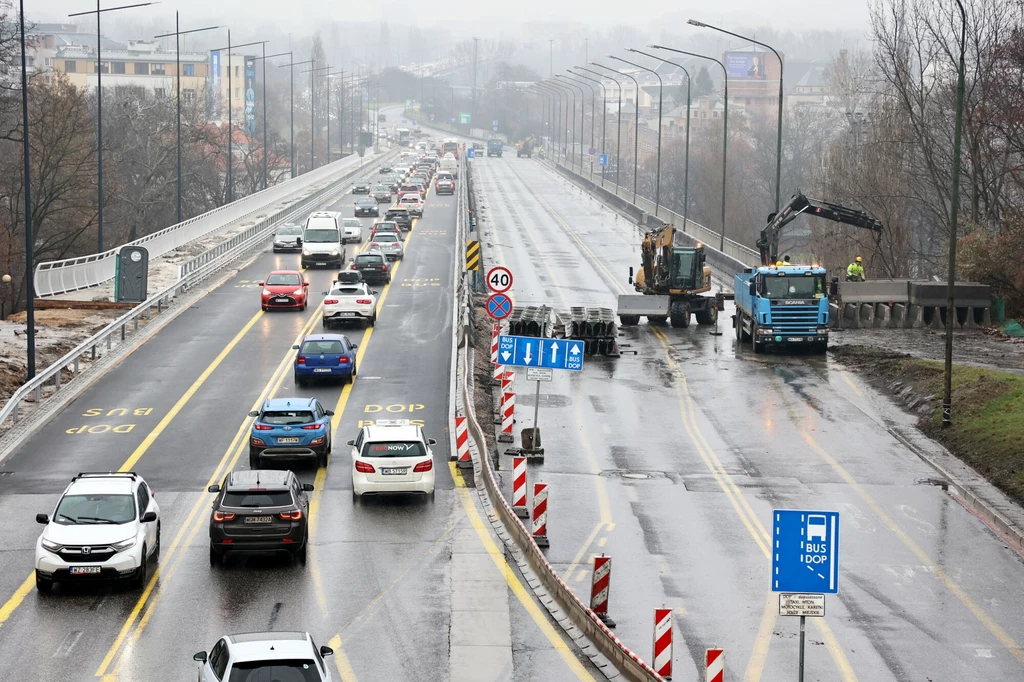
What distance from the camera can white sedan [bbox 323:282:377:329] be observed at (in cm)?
4653

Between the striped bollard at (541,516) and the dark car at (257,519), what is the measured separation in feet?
13.9

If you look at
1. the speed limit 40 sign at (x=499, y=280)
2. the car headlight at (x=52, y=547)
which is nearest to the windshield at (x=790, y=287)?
the speed limit 40 sign at (x=499, y=280)

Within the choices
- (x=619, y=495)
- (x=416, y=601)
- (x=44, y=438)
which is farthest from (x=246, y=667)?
(x=44, y=438)

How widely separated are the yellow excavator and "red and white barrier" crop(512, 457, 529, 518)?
25293 mm

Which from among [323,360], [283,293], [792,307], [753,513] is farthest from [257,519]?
[283,293]

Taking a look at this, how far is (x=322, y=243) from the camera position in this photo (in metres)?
63.1

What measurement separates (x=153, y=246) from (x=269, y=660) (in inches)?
1980

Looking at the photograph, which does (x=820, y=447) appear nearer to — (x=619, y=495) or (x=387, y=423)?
(x=619, y=495)

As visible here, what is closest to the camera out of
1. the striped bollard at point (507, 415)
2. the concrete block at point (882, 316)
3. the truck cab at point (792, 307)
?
the striped bollard at point (507, 415)

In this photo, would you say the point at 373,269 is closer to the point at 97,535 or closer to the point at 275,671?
the point at 97,535

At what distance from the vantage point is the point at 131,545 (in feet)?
68.9

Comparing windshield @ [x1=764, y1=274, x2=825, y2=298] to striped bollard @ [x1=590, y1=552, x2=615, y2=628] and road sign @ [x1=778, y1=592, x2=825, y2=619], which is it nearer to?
striped bollard @ [x1=590, y1=552, x2=615, y2=628]

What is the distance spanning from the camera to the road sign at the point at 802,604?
1412cm

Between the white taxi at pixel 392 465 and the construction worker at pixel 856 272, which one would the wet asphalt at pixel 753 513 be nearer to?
the white taxi at pixel 392 465
